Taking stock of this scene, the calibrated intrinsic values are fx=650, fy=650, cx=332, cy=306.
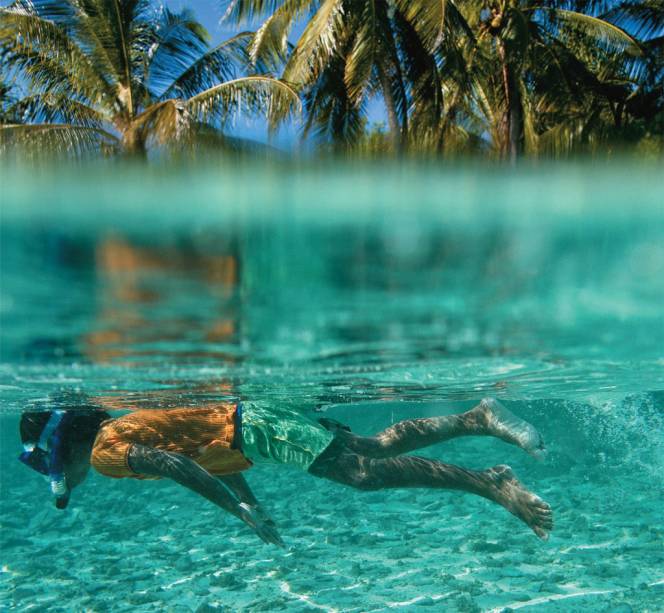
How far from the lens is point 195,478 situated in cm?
800

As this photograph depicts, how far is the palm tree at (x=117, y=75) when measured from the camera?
12711 millimetres

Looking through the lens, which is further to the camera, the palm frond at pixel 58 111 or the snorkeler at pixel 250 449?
the palm frond at pixel 58 111

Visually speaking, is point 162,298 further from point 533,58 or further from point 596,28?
point 596,28

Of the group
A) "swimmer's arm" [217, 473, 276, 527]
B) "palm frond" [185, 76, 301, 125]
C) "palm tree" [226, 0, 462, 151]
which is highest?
"palm tree" [226, 0, 462, 151]

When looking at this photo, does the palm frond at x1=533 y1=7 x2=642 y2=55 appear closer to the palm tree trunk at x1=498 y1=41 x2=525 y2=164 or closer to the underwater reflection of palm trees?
the palm tree trunk at x1=498 y1=41 x2=525 y2=164

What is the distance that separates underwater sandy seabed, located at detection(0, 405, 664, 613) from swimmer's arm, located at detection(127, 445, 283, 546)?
1739 mm

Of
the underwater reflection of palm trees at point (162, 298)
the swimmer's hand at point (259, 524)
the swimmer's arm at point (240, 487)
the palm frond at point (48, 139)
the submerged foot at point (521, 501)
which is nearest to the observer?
the underwater reflection of palm trees at point (162, 298)

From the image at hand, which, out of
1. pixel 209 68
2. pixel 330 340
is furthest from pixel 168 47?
pixel 330 340

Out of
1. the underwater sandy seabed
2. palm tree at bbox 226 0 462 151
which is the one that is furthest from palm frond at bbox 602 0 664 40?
the underwater sandy seabed

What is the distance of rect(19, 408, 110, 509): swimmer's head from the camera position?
8.40 metres

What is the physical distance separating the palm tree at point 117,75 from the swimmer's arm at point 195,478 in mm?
5951

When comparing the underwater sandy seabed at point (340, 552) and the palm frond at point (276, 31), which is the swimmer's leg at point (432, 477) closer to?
the underwater sandy seabed at point (340, 552)

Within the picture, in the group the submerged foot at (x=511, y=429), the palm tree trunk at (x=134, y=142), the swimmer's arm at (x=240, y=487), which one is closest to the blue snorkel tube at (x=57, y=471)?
the swimmer's arm at (x=240, y=487)

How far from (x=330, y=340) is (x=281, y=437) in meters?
1.63
